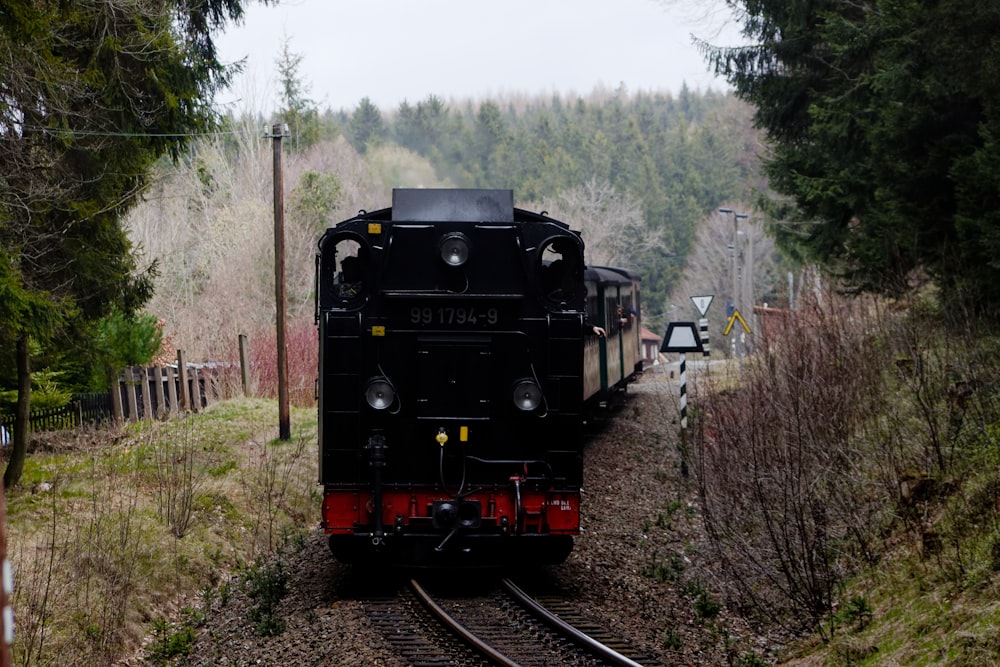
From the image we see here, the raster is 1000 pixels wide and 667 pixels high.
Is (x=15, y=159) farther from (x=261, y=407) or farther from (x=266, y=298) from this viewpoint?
(x=266, y=298)

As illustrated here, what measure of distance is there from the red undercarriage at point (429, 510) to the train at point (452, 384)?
0.04ft

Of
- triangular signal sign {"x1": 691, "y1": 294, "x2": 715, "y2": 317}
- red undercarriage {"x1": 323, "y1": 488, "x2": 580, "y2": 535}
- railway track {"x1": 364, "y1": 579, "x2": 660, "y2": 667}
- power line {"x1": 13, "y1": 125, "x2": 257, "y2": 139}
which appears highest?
power line {"x1": 13, "y1": 125, "x2": 257, "y2": 139}

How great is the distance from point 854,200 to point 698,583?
349 inches

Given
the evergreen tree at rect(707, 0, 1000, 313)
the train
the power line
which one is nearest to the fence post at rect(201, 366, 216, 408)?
the power line

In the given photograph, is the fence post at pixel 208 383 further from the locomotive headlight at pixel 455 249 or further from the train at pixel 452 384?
the locomotive headlight at pixel 455 249

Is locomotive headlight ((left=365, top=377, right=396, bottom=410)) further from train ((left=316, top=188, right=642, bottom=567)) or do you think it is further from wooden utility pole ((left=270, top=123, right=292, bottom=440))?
wooden utility pole ((left=270, top=123, right=292, bottom=440))

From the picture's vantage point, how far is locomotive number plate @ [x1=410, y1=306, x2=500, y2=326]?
33.9 feet

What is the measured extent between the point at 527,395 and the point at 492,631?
7.36 ft

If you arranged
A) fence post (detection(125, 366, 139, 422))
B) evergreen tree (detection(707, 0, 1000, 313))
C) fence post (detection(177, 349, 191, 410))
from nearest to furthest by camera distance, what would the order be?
evergreen tree (detection(707, 0, 1000, 313)), fence post (detection(125, 366, 139, 422)), fence post (detection(177, 349, 191, 410))

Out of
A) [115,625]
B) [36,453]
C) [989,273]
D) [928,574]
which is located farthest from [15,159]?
[989,273]

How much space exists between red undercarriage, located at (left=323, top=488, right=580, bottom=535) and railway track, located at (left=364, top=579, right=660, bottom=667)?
2.29 feet

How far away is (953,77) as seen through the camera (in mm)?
12516

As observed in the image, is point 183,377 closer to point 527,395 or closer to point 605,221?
point 527,395

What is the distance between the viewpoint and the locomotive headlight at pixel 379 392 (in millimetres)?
10172
